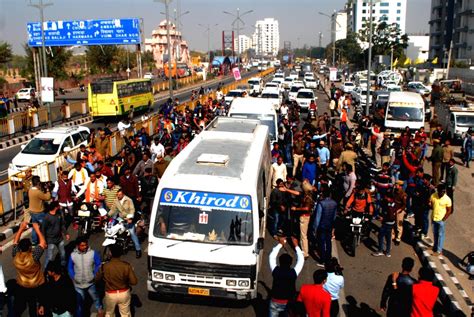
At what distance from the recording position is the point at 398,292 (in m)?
6.38

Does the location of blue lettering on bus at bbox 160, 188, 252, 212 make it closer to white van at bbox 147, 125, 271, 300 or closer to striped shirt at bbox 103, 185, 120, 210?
white van at bbox 147, 125, 271, 300

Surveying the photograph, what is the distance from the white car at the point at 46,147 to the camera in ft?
52.4

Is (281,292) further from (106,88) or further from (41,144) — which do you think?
(106,88)

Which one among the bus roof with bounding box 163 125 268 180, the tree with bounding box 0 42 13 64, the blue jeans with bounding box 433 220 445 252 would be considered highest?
the tree with bounding box 0 42 13 64

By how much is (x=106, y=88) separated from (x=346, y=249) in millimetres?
24646

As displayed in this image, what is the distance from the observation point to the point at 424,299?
234 inches

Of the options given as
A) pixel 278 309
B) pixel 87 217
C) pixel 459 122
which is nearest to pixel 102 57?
pixel 459 122

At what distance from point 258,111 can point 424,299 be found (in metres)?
13.1

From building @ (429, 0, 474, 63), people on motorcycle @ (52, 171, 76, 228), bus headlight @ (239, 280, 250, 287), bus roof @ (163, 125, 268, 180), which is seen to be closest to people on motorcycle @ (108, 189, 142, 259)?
bus roof @ (163, 125, 268, 180)

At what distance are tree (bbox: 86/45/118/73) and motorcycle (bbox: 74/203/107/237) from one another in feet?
202

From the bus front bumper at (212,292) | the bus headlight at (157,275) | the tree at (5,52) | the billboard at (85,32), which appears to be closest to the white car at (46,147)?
the bus headlight at (157,275)

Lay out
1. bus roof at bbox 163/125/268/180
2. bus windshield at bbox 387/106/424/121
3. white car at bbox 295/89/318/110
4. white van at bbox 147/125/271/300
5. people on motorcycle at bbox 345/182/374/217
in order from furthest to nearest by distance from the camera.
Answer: white car at bbox 295/89/318/110, bus windshield at bbox 387/106/424/121, people on motorcycle at bbox 345/182/374/217, bus roof at bbox 163/125/268/180, white van at bbox 147/125/271/300

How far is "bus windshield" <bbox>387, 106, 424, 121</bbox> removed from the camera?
22500 millimetres

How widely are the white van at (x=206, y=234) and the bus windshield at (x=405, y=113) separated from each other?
15.8 metres
